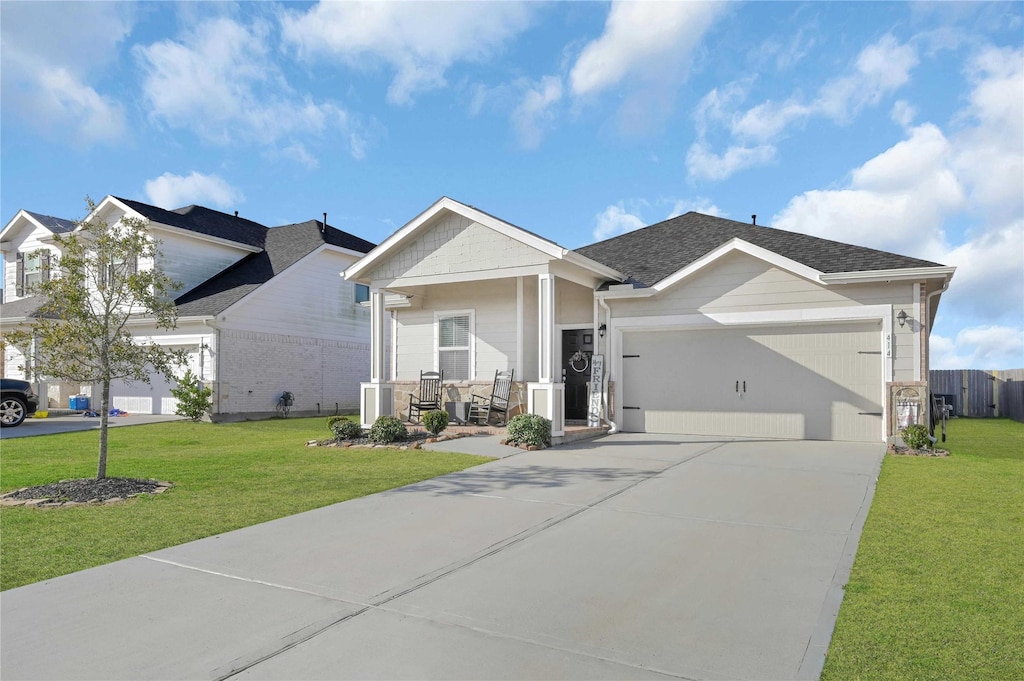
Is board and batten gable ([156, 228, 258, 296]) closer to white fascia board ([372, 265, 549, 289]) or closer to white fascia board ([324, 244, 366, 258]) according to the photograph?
white fascia board ([324, 244, 366, 258])

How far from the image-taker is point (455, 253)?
13.1 meters

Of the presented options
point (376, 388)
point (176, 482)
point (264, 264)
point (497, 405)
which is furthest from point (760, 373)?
point (264, 264)

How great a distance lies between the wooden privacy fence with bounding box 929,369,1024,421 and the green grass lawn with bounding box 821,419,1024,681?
17343mm

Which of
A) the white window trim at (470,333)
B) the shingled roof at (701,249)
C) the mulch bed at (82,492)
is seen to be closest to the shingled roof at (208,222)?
the white window trim at (470,333)

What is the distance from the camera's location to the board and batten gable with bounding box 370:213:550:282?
40.5 ft

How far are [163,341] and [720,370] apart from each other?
16.0 metres

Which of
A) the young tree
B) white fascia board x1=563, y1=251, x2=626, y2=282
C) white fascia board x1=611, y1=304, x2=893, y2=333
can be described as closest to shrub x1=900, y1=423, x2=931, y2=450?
white fascia board x1=611, y1=304, x2=893, y2=333

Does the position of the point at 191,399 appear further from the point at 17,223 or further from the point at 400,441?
the point at 17,223

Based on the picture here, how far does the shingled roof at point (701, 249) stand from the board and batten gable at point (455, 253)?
2894 mm

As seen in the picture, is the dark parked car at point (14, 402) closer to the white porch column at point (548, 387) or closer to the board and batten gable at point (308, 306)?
the board and batten gable at point (308, 306)

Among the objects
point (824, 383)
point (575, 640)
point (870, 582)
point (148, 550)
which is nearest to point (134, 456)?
point (148, 550)

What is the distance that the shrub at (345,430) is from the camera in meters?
11.7

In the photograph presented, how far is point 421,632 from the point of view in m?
3.43

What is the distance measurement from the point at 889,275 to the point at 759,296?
7.28ft
